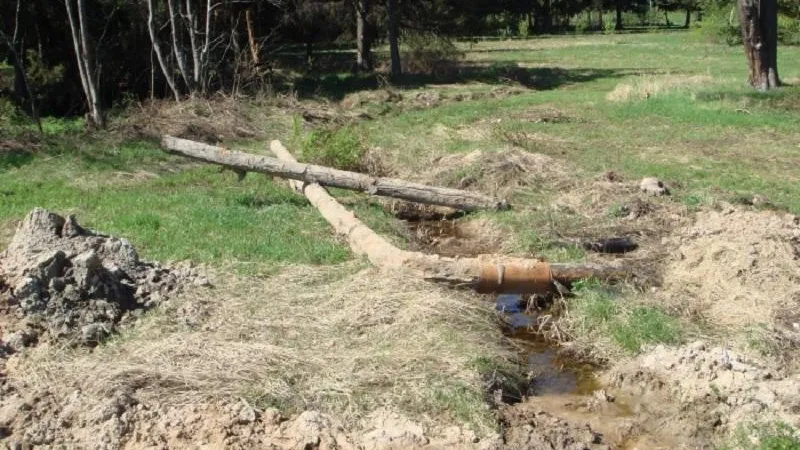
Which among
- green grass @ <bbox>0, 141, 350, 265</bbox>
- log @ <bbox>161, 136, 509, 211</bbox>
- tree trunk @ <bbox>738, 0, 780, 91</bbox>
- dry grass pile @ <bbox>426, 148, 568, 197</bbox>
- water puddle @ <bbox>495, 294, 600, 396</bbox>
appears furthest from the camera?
tree trunk @ <bbox>738, 0, 780, 91</bbox>

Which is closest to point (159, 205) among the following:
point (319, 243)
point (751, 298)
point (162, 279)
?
point (319, 243)

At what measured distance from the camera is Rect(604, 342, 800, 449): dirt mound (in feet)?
19.1

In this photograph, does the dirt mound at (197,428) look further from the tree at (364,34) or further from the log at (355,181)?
the tree at (364,34)

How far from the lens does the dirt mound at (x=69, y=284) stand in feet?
22.9

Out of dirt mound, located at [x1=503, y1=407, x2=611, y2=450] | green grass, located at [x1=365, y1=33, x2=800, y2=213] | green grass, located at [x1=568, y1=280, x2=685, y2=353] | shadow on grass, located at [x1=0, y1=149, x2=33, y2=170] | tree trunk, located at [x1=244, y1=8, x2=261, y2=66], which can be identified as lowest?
dirt mound, located at [x1=503, y1=407, x2=611, y2=450]

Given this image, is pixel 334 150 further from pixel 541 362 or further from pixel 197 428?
pixel 197 428

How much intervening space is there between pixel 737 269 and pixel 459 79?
2016 cm

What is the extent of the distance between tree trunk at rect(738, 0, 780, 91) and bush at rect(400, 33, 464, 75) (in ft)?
35.3

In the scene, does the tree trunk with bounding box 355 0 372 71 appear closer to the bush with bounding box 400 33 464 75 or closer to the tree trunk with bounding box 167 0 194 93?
the bush with bounding box 400 33 464 75

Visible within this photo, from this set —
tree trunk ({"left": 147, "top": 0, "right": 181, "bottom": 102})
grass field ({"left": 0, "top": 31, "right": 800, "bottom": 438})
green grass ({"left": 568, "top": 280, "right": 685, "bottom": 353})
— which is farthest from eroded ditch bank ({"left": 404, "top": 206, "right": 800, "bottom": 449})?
tree trunk ({"left": 147, "top": 0, "right": 181, "bottom": 102})

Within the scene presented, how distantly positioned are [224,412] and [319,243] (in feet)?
12.8

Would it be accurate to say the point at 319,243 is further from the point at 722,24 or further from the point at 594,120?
the point at 722,24

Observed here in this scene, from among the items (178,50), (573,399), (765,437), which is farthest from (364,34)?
(765,437)

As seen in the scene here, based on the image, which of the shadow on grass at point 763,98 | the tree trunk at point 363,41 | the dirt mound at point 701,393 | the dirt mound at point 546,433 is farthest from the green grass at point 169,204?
the tree trunk at point 363,41
